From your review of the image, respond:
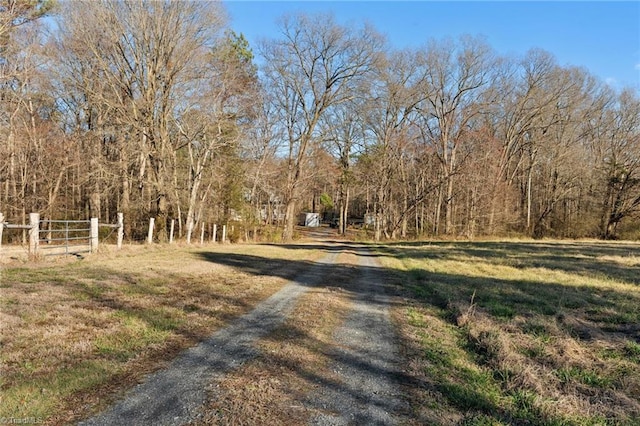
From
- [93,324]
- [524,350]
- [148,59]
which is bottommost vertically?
[524,350]

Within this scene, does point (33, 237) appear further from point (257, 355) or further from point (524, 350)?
point (524, 350)

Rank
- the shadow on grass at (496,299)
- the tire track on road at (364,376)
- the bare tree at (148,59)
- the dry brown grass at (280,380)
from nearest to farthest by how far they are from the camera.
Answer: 1. the dry brown grass at (280,380)
2. the tire track on road at (364,376)
3. the shadow on grass at (496,299)
4. the bare tree at (148,59)

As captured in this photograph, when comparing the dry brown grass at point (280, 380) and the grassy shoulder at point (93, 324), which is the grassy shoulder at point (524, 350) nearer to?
the dry brown grass at point (280, 380)

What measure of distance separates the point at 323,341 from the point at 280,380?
161 centimetres

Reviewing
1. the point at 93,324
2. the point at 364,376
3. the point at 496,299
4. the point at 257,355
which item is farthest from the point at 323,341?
the point at 496,299

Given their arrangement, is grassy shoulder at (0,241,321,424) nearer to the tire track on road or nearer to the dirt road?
the dirt road

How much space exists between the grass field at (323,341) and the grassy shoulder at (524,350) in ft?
0.08

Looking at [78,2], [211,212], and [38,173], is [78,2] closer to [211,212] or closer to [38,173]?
[38,173]

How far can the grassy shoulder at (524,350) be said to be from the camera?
398 centimetres

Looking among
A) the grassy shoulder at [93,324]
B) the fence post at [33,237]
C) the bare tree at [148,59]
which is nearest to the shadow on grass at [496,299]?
the grassy shoulder at [93,324]

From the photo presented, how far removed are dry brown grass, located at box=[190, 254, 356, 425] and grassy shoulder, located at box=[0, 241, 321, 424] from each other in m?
1.08

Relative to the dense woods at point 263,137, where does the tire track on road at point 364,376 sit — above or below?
below

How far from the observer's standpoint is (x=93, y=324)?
594 cm

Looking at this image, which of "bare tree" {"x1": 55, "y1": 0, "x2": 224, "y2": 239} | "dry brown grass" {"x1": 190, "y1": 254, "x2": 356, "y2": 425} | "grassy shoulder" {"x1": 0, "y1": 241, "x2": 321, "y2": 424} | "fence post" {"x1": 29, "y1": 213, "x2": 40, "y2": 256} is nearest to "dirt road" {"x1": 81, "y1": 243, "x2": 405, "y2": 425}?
"dry brown grass" {"x1": 190, "y1": 254, "x2": 356, "y2": 425}
